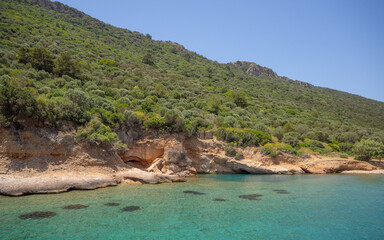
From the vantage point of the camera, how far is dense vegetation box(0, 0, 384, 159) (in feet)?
69.9

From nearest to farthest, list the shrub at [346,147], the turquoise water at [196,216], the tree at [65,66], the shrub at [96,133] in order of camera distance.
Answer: the turquoise water at [196,216] → the shrub at [96,133] → the tree at [65,66] → the shrub at [346,147]

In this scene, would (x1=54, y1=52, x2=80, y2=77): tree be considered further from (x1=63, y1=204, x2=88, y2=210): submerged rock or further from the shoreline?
(x1=63, y1=204, x2=88, y2=210): submerged rock

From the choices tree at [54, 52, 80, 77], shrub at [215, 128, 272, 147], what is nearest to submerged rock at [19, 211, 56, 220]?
shrub at [215, 128, 272, 147]

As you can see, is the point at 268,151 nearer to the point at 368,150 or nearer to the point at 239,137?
the point at 239,137

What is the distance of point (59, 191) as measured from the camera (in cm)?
1552

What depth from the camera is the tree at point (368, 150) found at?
106 ft

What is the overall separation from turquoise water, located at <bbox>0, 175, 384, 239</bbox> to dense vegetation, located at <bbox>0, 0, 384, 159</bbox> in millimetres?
7709

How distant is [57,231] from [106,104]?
1812 cm

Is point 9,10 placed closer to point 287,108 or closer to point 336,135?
point 287,108

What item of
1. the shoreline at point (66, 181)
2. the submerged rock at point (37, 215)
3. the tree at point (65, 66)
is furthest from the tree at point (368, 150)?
the tree at point (65, 66)

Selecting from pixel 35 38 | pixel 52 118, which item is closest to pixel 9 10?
pixel 35 38

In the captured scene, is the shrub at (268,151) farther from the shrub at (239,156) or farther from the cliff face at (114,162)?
the shrub at (239,156)

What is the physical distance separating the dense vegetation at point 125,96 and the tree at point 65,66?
158mm

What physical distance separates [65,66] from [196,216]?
3412cm
